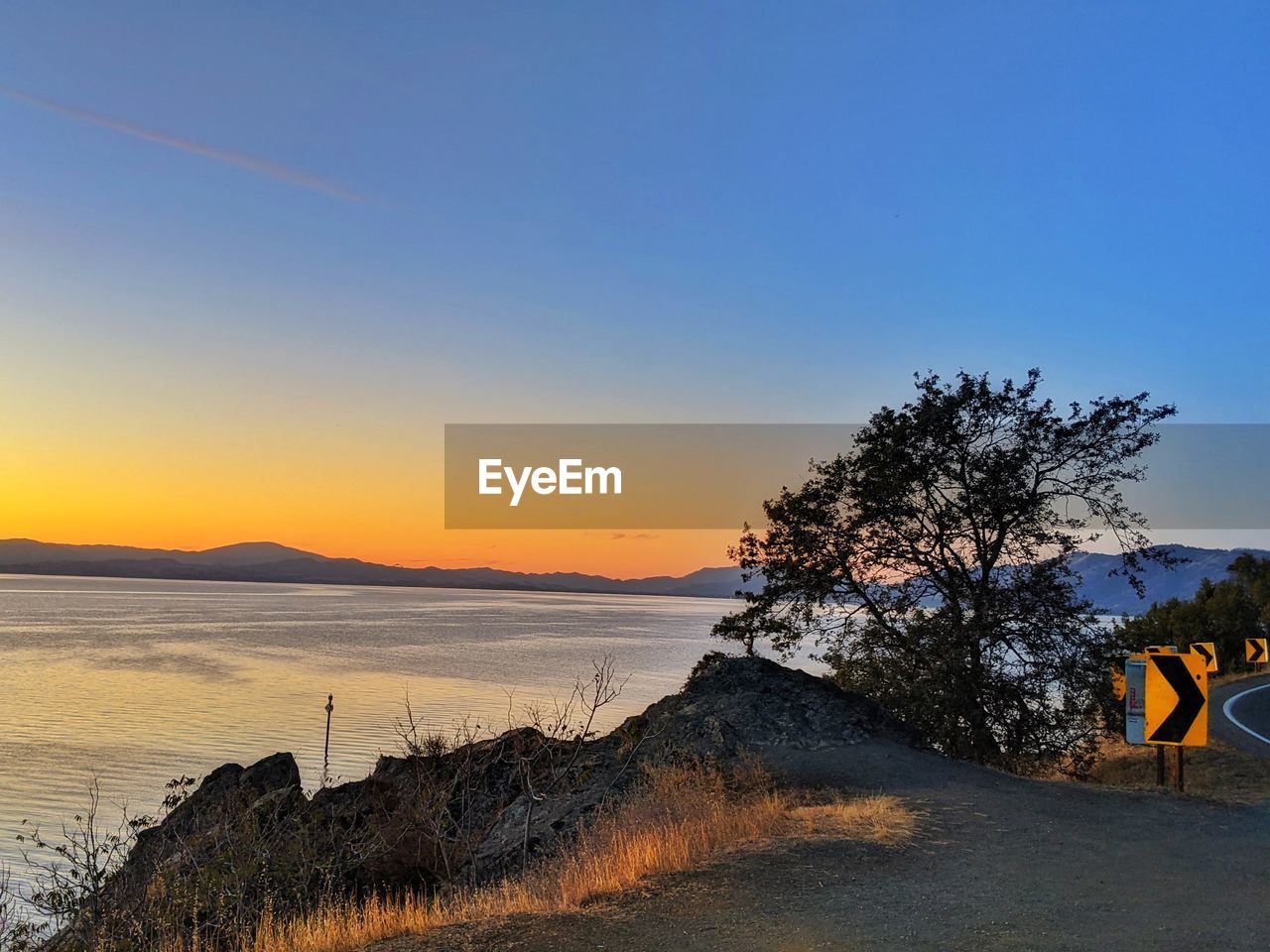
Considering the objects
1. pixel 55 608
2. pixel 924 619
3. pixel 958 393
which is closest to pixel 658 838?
pixel 924 619

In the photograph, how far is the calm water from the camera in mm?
28062

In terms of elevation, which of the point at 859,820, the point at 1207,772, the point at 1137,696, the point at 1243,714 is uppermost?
the point at 1137,696

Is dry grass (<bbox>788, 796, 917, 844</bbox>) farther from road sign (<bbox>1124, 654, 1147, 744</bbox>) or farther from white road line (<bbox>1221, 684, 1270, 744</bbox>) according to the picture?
white road line (<bbox>1221, 684, 1270, 744</bbox>)

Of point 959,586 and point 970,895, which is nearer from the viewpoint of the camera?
point 970,895

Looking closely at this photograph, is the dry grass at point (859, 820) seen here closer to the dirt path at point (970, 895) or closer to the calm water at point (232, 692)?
the dirt path at point (970, 895)

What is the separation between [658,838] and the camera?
902cm

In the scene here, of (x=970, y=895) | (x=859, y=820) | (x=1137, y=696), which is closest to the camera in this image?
(x=970, y=895)

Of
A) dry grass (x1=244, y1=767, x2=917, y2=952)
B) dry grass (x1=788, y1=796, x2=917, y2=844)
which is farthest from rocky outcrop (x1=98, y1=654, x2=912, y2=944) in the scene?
dry grass (x1=788, y1=796, x2=917, y2=844)

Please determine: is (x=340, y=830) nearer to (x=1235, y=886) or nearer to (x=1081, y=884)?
(x=1081, y=884)

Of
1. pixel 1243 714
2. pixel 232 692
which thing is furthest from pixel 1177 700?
pixel 232 692

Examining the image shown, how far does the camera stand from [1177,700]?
11.9 meters

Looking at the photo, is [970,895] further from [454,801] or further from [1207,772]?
[454,801]

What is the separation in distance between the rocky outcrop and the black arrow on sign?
5028 millimetres

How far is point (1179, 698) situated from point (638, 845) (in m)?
7.55
